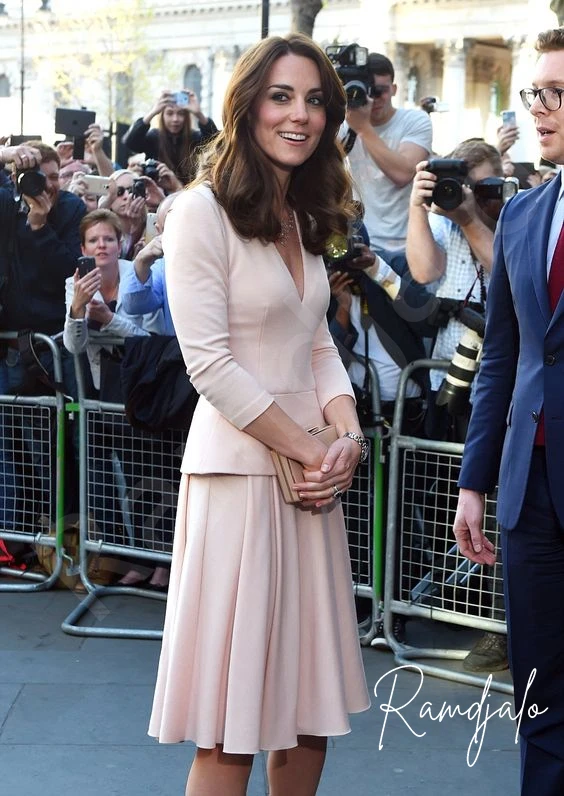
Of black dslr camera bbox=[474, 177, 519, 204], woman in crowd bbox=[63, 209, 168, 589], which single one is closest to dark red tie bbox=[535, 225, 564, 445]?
black dslr camera bbox=[474, 177, 519, 204]

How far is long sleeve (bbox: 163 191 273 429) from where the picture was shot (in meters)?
2.97

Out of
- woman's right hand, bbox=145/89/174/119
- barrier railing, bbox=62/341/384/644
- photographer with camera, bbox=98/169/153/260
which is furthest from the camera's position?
woman's right hand, bbox=145/89/174/119

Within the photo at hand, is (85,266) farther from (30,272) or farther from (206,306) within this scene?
(206,306)

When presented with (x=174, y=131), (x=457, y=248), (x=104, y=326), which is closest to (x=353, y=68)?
(x=457, y=248)

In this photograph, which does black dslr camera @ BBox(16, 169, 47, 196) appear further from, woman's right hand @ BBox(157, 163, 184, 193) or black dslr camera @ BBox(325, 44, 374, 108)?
black dslr camera @ BBox(325, 44, 374, 108)

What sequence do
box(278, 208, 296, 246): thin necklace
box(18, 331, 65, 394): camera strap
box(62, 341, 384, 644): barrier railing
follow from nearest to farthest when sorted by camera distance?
1. box(278, 208, 296, 246): thin necklace
2. box(62, 341, 384, 644): barrier railing
3. box(18, 331, 65, 394): camera strap

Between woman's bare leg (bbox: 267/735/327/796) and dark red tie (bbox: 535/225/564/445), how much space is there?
966 millimetres

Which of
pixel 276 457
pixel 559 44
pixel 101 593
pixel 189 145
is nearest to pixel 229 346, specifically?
pixel 276 457

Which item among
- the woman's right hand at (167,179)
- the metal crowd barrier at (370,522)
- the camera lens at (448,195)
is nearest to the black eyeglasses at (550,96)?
the camera lens at (448,195)

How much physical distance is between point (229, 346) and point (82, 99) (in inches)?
2474

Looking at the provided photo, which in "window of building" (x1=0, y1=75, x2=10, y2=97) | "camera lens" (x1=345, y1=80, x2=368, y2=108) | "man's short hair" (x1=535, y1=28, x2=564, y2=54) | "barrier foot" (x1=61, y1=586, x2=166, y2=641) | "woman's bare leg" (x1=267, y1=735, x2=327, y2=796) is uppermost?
"window of building" (x1=0, y1=75, x2=10, y2=97)

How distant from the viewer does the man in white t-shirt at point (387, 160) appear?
6402mm

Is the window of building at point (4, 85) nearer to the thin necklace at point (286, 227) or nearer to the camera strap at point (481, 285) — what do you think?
the camera strap at point (481, 285)

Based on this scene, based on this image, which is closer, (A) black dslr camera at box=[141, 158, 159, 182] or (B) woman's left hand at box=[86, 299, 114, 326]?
(B) woman's left hand at box=[86, 299, 114, 326]
